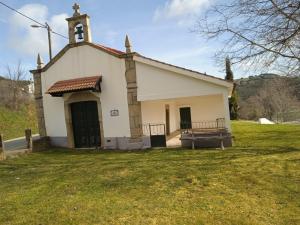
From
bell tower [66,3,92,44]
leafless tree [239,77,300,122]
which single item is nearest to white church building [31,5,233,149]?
bell tower [66,3,92,44]

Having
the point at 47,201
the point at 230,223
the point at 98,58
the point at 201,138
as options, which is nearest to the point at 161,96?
the point at 201,138

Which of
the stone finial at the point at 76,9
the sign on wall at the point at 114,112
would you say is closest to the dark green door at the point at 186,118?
the sign on wall at the point at 114,112

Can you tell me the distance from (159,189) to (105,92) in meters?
8.39

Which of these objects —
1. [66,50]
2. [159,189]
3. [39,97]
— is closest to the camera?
[159,189]

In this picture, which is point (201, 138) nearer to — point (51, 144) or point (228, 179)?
point (228, 179)

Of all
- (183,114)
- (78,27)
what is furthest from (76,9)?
(183,114)

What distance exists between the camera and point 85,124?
16.6m

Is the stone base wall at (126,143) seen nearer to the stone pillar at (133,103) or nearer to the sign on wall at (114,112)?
the stone pillar at (133,103)

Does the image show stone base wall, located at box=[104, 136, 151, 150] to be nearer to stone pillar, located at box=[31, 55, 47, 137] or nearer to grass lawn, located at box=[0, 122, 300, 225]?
grass lawn, located at box=[0, 122, 300, 225]

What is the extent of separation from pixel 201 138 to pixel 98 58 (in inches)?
242

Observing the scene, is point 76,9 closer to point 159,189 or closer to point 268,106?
point 159,189

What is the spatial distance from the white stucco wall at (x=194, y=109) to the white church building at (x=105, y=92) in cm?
74

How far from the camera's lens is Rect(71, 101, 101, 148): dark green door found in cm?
1633

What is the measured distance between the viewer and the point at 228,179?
8719 millimetres
